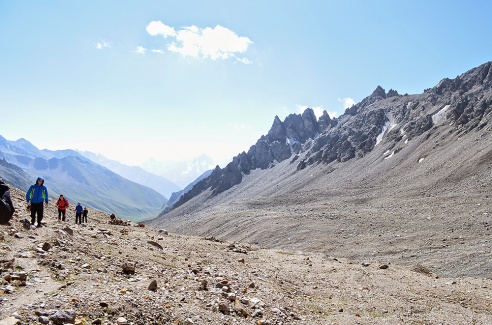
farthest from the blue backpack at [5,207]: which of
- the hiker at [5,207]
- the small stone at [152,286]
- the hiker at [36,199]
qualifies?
the hiker at [36,199]

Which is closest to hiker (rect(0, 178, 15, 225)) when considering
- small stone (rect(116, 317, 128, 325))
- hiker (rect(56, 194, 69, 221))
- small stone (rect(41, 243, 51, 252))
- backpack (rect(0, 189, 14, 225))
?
backpack (rect(0, 189, 14, 225))

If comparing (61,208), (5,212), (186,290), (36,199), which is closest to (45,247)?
(186,290)

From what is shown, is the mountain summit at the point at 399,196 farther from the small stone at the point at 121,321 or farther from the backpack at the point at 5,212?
the backpack at the point at 5,212

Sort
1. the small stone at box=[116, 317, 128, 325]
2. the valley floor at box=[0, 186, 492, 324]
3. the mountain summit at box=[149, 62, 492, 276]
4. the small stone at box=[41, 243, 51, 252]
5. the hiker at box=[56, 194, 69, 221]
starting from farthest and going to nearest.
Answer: the mountain summit at box=[149, 62, 492, 276] → the hiker at box=[56, 194, 69, 221] → the small stone at box=[41, 243, 51, 252] → the valley floor at box=[0, 186, 492, 324] → the small stone at box=[116, 317, 128, 325]

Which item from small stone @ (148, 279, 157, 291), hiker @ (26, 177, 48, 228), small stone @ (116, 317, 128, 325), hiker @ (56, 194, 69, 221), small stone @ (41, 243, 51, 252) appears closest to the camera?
small stone @ (116, 317, 128, 325)

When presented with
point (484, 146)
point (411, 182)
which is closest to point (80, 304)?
point (411, 182)

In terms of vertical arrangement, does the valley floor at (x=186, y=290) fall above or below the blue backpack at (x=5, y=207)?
below

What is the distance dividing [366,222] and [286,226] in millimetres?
14868

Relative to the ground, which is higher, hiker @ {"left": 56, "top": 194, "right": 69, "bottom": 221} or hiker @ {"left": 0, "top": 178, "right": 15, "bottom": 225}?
hiker @ {"left": 0, "top": 178, "right": 15, "bottom": 225}

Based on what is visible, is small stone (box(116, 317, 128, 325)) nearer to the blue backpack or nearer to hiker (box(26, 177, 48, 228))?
the blue backpack

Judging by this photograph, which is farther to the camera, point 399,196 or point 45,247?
point 399,196

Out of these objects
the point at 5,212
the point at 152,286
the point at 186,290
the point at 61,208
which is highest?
the point at 5,212

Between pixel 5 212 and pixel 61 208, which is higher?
pixel 5 212

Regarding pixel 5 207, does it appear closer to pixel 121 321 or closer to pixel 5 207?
pixel 5 207
